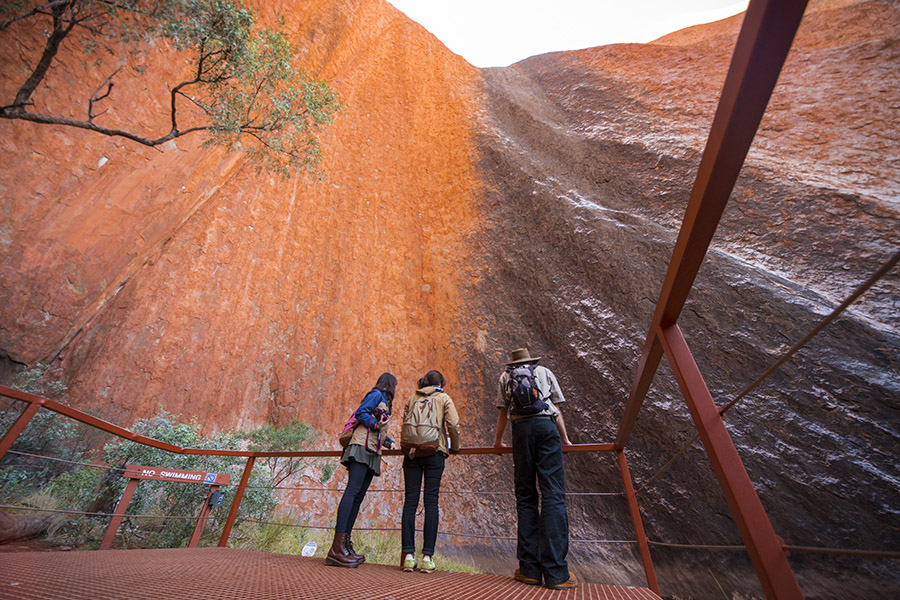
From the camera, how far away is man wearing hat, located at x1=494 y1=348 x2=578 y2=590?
231cm

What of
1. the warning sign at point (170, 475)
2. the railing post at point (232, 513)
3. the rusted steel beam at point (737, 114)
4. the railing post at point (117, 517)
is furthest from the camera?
the railing post at point (232, 513)

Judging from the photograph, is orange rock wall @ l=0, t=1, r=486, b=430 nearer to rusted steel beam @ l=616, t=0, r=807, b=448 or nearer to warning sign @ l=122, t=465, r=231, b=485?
warning sign @ l=122, t=465, r=231, b=485

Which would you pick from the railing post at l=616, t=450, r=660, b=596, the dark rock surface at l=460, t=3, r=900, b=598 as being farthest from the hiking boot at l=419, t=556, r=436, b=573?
the dark rock surface at l=460, t=3, r=900, b=598

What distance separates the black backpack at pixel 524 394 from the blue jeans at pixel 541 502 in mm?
79

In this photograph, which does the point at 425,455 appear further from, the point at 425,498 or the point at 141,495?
the point at 141,495

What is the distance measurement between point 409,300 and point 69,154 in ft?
25.0

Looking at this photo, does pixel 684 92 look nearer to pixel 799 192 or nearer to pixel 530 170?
pixel 530 170

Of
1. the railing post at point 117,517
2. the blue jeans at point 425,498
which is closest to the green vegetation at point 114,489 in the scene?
the railing post at point 117,517

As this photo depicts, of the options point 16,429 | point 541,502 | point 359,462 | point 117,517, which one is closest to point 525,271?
point 359,462

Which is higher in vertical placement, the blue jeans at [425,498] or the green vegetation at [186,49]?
the green vegetation at [186,49]

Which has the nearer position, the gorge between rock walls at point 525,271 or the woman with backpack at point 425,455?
the woman with backpack at point 425,455

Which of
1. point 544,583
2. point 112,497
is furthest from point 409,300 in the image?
point 544,583

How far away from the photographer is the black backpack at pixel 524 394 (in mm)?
2676

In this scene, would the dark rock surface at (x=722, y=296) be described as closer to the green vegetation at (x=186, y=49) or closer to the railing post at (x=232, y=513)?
the railing post at (x=232, y=513)
